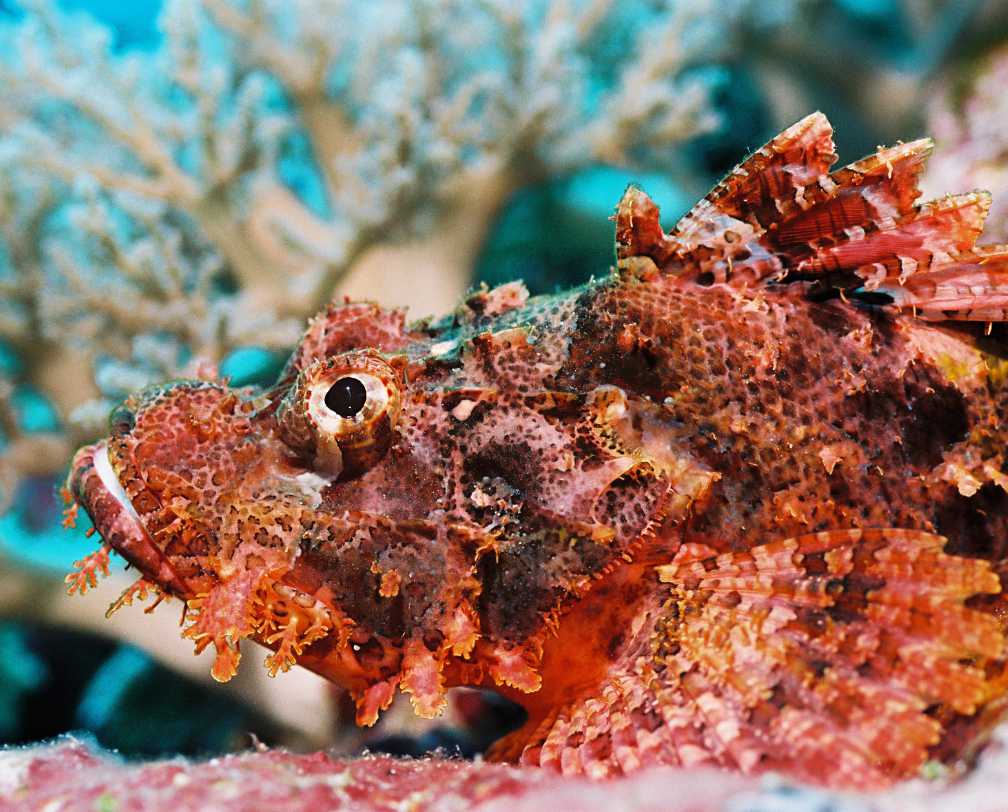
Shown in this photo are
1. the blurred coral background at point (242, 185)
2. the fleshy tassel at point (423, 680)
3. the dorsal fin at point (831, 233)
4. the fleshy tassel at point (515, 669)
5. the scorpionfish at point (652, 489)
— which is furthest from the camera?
the blurred coral background at point (242, 185)

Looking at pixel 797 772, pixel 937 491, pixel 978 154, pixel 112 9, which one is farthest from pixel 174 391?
pixel 112 9

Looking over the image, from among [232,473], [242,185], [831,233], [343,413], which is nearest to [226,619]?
[232,473]

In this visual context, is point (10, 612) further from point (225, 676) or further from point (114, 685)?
point (225, 676)

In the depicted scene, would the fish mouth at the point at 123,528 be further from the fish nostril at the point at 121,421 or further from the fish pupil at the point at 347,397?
the fish pupil at the point at 347,397

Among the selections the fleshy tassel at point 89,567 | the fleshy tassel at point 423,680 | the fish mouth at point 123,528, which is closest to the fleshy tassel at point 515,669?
the fleshy tassel at point 423,680

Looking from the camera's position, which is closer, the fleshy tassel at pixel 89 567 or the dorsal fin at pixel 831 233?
the fleshy tassel at pixel 89 567

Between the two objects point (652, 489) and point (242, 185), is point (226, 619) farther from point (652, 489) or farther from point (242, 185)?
point (242, 185)
